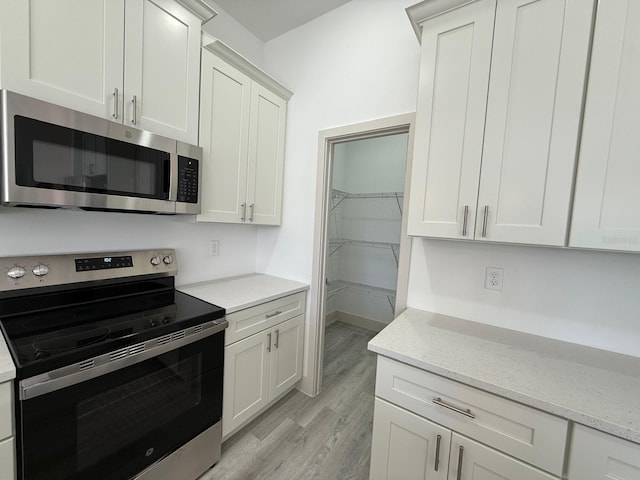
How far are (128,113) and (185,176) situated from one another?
0.37m

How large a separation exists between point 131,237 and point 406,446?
5.88ft

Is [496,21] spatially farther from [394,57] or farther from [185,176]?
[185,176]

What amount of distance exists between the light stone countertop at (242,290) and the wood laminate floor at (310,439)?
35.3 inches

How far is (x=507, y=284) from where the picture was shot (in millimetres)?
1370

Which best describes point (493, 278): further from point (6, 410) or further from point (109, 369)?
point (6, 410)

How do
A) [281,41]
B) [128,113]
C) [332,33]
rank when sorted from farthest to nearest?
1. [281,41]
2. [332,33]
3. [128,113]

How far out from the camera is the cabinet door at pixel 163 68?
1.25m

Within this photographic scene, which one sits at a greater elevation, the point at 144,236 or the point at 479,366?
the point at 144,236

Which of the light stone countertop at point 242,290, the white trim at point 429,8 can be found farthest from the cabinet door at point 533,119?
the light stone countertop at point 242,290

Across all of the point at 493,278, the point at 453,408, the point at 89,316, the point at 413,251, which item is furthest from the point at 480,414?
the point at 89,316

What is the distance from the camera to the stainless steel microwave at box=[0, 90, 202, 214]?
949 mm

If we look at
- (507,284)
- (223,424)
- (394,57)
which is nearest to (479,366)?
(507,284)

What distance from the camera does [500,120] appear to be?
1121 millimetres

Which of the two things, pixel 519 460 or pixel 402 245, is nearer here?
pixel 519 460
